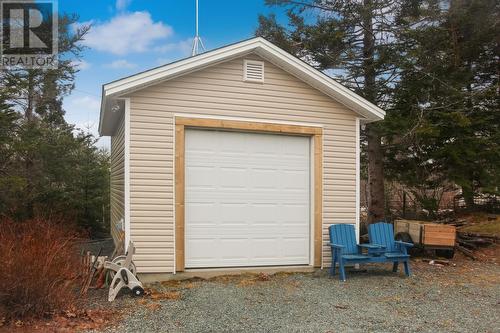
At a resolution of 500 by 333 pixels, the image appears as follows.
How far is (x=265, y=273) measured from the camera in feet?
23.3

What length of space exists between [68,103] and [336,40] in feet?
34.8

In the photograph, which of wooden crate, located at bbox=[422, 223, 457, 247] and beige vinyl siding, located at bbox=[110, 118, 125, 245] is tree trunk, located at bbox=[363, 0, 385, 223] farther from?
beige vinyl siding, located at bbox=[110, 118, 125, 245]

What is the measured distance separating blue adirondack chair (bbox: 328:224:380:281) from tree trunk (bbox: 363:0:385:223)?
5010 mm

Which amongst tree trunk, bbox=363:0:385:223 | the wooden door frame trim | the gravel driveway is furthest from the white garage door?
tree trunk, bbox=363:0:385:223

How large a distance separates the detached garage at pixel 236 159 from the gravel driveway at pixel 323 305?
0.59 m

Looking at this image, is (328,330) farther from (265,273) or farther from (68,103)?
(68,103)

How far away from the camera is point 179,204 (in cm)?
663

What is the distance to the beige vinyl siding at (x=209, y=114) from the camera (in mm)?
6477

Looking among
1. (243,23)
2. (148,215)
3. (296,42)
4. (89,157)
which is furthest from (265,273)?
(243,23)

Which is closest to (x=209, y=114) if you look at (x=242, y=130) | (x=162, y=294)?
(x=242, y=130)

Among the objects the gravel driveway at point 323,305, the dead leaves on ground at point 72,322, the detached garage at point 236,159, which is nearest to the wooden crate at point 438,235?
the gravel driveway at point 323,305

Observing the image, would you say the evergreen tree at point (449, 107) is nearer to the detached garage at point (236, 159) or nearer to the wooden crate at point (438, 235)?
the wooden crate at point (438, 235)

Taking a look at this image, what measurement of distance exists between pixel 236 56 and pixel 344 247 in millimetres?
3652

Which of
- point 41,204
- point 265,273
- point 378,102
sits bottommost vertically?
point 265,273
